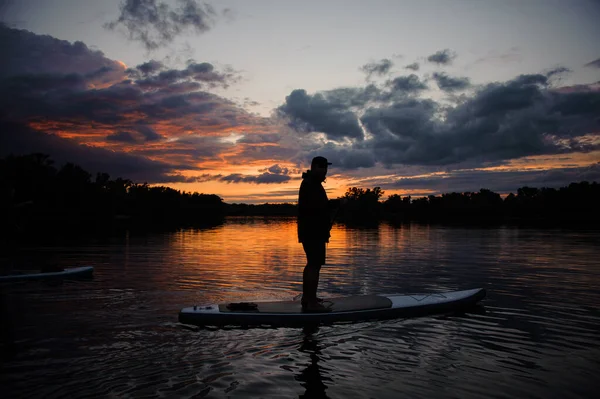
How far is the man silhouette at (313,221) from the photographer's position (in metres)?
9.08

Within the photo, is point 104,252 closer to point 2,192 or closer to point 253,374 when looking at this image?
point 253,374

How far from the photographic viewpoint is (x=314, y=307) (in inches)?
361

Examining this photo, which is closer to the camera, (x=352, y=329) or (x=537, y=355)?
(x=537, y=355)

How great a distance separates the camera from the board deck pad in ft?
29.9

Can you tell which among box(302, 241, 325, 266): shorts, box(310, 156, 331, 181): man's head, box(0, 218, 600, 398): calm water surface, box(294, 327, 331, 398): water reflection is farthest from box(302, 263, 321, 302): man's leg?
box(310, 156, 331, 181): man's head

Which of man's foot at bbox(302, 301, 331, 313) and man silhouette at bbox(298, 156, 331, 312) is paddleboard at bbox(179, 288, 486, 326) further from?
man silhouette at bbox(298, 156, 331, 312)

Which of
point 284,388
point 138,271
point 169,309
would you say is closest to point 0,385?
point 284,388

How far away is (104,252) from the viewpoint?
25844 millimetres

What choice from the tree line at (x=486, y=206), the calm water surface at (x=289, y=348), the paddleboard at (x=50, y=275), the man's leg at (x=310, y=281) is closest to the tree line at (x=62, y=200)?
the paddleboard at (x=50, y=275)

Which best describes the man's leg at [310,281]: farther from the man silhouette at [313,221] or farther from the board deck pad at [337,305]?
the board deck pad at [337,305]

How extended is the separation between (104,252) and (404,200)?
481ft

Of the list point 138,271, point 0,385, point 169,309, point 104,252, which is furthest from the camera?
point 104,252

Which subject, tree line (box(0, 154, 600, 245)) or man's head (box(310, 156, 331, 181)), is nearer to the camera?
man's head (box(310, 156, 331, 181))

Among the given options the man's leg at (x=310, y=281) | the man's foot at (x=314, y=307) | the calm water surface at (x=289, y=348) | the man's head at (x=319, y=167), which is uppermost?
the man's head at (x=319, y=167)
